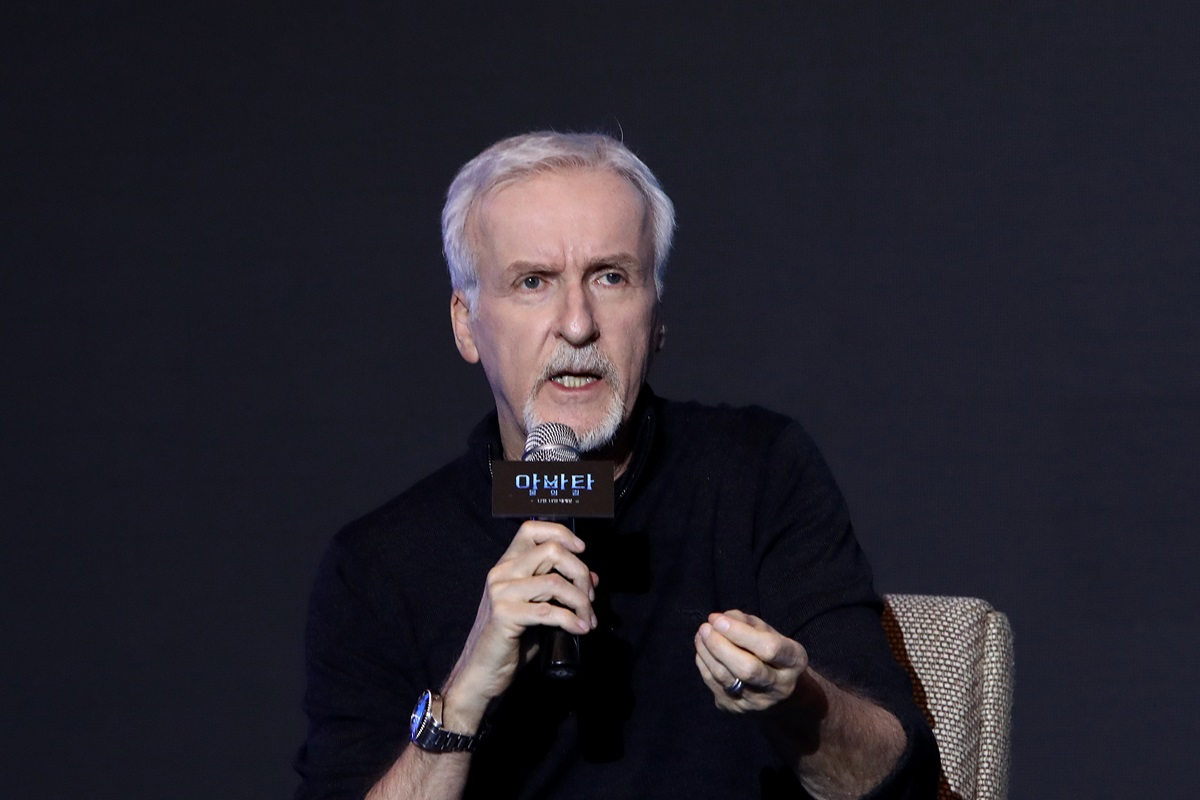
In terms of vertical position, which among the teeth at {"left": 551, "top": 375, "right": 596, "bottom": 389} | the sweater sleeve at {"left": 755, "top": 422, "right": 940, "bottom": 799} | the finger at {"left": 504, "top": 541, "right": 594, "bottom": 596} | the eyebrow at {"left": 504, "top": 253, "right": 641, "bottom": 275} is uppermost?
the eyebrow at {"left": 504, "top": 253, "right": 641, "bottom": 275}

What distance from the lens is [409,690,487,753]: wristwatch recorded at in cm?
160

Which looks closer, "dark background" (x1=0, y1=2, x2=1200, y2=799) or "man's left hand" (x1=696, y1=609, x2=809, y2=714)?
"man's left hand" (x1=696, y1=609, x2=809, y2=714)

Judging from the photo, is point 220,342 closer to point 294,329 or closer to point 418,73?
point 294,329

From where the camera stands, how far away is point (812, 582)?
68.6 inches

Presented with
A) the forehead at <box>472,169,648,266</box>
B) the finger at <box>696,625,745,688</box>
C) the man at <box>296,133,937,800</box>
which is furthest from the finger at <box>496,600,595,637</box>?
the forehead at <box>472,169,648,266</box>

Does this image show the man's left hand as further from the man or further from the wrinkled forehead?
the wrinkled forehead

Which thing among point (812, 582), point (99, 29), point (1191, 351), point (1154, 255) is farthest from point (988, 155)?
point (99, 29)

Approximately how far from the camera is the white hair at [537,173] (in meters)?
1.86

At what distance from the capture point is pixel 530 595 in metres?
1.39

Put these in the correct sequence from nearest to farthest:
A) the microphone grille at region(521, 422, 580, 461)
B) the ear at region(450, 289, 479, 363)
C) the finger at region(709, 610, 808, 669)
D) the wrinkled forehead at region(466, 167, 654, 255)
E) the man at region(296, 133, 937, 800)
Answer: the finger at region(709, 610, 808, 669), the microphone grille at region(521, 422, 580, 461), the man at region(296, 133, 937, 800), the wrinkled forehead at region(466, 167, 654, 255), the ear at region(450, 289, 479, 363)

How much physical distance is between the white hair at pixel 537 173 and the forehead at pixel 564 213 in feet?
0.05

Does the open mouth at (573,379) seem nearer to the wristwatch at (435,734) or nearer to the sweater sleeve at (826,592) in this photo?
the sweater sleeve at (826,592)

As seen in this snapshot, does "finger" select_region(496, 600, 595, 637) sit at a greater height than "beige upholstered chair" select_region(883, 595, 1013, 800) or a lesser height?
greater

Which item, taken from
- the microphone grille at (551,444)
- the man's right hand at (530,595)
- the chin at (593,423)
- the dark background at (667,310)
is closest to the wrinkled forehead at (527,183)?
the chin at (593,423)
